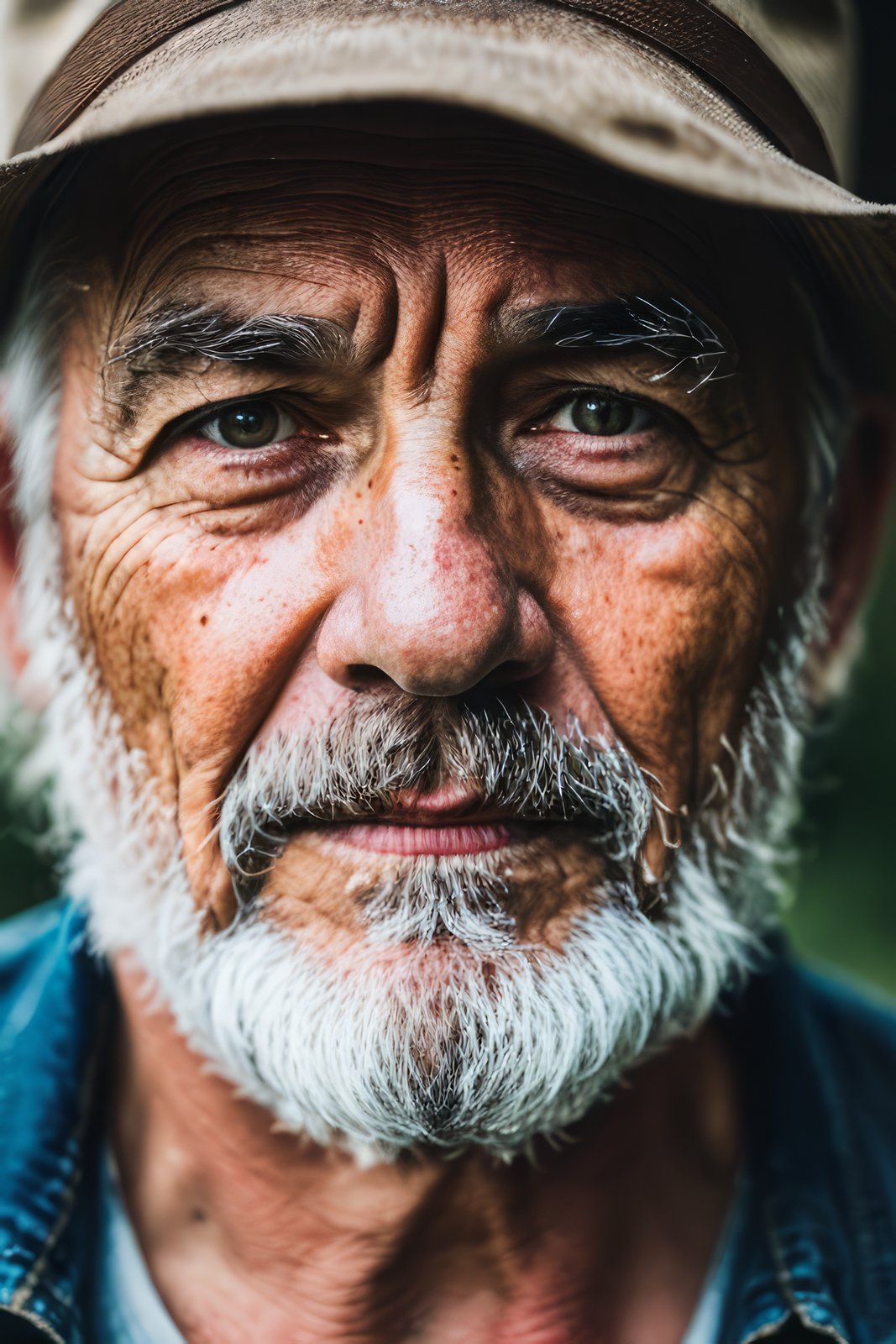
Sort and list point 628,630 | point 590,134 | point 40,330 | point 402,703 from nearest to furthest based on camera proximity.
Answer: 1. point 590,134
2. point 402,703
3. point 628,630
4. point 40,330

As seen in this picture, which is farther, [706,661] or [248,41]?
[706,661]

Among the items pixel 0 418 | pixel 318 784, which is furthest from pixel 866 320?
pixel 0 418

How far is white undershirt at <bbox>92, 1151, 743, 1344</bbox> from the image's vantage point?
68.7 inches

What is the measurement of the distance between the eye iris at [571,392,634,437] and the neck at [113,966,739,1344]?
1066mm

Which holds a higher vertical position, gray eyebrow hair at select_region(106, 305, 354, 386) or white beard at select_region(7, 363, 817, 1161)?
gray eyebrow hair at select_region(106, 305, 354, 386)

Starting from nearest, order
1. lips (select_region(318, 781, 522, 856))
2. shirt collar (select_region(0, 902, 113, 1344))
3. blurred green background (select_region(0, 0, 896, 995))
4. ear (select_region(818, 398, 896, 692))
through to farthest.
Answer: lips (select_region(318, 781, 522, 856)) < shirt collar (select_region(0, 902, 113, 1344)) < ear (select_region(818, 398, 896, 692)) < blurred green background (select_region(0, 0, 896, 995))

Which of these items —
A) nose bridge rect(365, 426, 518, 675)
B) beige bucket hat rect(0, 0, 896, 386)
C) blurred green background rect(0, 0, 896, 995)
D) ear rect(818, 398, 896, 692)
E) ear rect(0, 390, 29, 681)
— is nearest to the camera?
beige bucket hat rect(0, 0, 896, 386)

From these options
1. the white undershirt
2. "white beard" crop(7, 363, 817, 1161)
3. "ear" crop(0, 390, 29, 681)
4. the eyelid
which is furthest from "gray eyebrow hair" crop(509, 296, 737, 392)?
the white undershirt

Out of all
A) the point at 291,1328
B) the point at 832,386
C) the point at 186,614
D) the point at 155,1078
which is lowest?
the point at 291,1328

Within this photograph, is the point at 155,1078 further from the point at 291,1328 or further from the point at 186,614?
the point at 186,614

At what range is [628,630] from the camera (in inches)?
60.1

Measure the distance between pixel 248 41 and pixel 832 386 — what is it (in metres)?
1.06

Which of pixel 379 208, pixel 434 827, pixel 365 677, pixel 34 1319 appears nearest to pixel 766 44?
pixel 379 208

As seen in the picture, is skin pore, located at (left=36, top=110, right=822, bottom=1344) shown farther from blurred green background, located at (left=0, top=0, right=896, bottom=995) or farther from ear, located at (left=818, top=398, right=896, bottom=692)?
blurred green background, located at (left=0, top=0, right=896, bottom=995)
